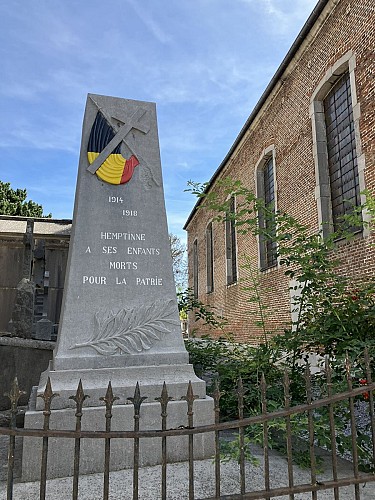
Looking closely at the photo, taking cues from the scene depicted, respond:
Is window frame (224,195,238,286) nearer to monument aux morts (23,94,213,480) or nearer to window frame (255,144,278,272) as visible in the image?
window frame (255,144,278,272)

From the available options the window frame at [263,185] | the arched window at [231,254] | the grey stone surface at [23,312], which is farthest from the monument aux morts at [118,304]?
the arched window at [231,254]

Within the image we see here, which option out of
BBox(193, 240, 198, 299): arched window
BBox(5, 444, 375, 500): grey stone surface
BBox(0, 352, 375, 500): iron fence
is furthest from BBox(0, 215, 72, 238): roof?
BBox(193, 240, 198, 299): arched window

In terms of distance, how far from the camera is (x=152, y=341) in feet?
11.6

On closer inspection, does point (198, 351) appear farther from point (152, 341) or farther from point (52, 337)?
point (52, 337)

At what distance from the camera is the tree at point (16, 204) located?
78.7 feet

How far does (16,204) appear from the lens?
2461cm

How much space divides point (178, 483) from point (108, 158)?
2.98 metres

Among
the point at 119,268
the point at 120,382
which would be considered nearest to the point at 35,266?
the point at 119,268

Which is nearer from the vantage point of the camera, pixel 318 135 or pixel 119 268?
pixel 119 268

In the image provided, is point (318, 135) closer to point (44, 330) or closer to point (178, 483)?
point (44, 330)

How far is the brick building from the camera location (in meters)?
8.75

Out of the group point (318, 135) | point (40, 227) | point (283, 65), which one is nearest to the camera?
point (40, 227)

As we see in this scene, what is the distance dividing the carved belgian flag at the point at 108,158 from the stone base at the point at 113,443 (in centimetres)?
220

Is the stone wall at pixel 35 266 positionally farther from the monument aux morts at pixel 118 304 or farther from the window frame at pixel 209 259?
the window frame at pixel 209 259
